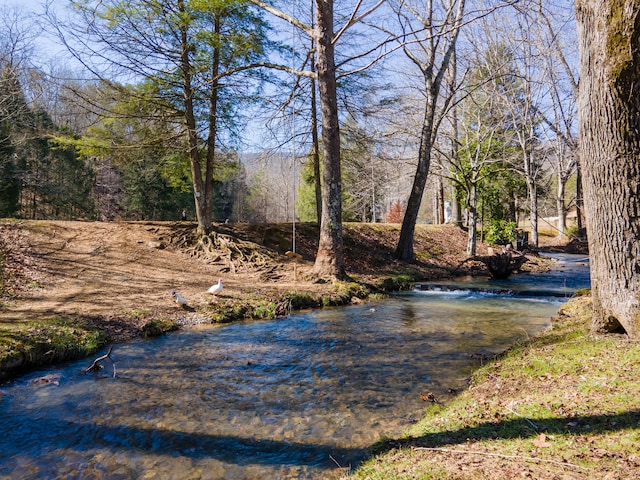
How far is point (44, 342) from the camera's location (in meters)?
5.62

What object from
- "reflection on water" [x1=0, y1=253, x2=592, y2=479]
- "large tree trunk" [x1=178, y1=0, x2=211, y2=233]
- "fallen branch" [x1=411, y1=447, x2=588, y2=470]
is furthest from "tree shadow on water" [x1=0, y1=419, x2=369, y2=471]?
"large tree trunk" [x1=178, y1=0, x2=211, y2=233]

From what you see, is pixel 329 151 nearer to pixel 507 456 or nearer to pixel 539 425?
pixel 539 425

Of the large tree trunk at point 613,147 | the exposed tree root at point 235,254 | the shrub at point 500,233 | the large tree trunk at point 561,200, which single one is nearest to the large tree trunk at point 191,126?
the exposed tree root at point 235,254

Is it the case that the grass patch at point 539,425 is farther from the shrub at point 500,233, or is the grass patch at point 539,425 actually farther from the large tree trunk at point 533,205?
the large tree trunk at point 533,205

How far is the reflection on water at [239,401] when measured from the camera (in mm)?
3205

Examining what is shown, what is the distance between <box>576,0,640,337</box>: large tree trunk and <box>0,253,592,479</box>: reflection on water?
1.85 meters

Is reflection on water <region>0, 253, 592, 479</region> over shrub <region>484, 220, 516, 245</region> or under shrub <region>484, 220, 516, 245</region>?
under

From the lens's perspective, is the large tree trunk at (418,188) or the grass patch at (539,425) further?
the large tree trunk at (418,188)

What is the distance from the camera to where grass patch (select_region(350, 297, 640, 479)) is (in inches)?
90.8

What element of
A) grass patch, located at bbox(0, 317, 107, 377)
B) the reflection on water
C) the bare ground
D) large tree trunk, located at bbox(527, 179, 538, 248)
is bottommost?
the reflection on water

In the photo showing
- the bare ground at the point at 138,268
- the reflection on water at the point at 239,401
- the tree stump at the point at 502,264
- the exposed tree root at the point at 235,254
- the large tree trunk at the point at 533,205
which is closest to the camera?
the reflection on water at the point at 239,401

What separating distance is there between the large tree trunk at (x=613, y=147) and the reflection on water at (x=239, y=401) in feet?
6.07

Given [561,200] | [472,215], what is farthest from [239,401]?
[561,200]

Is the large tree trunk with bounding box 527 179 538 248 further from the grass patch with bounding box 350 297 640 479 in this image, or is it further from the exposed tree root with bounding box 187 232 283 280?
the grass patch with bounding box 350 297 640 479
